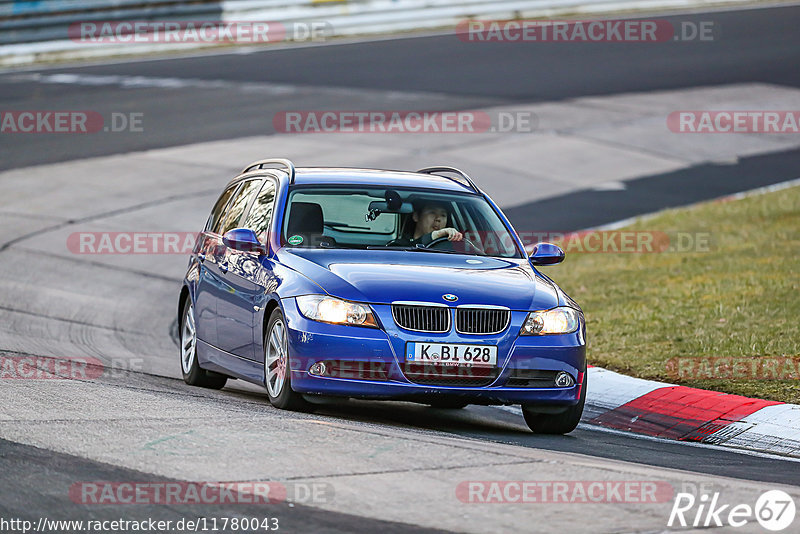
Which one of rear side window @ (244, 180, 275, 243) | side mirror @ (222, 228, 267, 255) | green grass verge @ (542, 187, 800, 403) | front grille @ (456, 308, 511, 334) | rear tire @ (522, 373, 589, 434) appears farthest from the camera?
green grass verge @ (542, 187, 800, 403)

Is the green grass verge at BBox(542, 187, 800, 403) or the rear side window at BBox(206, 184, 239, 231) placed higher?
the rear side window at BBox(206, 184, 239, 231)

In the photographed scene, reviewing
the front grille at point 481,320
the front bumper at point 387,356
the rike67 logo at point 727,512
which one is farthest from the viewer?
the front grille at point 481,320

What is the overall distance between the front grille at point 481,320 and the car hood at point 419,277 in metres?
0.05

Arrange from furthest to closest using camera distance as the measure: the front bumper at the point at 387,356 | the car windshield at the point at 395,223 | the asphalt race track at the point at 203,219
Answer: the car windshield at the point at 395,223 → the front bumper at the point at 387,356 → the asphalt race track at the point at 203,219

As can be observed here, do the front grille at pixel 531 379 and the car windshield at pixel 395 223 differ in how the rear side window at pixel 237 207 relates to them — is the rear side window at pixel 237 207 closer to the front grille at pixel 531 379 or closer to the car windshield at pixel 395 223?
the car windshield at pixel 395 223

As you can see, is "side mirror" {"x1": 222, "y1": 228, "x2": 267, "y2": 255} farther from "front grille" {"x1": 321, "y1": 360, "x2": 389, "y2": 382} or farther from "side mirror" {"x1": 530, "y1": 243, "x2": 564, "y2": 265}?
"side mirror" {"x1": 530, "y1": 243, "x2": 564, "y2": 265}

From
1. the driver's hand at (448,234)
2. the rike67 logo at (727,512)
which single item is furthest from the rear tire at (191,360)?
the rike67 logo at (727,512)

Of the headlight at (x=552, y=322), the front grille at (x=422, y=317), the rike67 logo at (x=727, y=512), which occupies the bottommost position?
the rike67 logo at (x=727, y=512)

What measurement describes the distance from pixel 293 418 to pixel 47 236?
1032 cm

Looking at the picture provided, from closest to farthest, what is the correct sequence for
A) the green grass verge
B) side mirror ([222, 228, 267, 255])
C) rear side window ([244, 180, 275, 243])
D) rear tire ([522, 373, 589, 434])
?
rear tire ([522, 373, 589, 434])
side mirror ([222, 228, 267, 255])
rear side window ([244, 180, 275, 243])
the green grass verge

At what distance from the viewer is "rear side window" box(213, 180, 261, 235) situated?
10.5m

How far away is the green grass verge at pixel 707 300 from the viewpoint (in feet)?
36.3

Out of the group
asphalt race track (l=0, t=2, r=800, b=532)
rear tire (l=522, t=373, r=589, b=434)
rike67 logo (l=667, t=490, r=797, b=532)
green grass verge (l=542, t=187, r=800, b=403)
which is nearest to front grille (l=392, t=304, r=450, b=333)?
asphalt race track (l=0, t=2, r=800, b=532)

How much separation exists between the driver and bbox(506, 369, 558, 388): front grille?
4.89 ft
